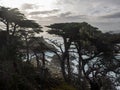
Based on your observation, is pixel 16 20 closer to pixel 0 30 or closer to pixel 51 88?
pixel 0 30

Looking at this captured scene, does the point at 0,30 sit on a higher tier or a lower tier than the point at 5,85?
higher

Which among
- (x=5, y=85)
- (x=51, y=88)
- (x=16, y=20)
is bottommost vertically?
(x=51, y=88)

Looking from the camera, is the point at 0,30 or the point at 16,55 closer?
the point at 16,55

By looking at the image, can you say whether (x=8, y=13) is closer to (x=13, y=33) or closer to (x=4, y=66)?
(x=13, y=33)

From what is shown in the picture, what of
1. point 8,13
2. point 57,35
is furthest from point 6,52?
point 57,35

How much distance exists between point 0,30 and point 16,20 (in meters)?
5.35

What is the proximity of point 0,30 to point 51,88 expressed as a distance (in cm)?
1427

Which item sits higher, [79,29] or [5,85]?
[79,29]

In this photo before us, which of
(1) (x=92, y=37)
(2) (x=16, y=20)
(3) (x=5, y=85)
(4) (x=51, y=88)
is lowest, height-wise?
(4) (x=51, y=88)

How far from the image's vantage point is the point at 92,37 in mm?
28703

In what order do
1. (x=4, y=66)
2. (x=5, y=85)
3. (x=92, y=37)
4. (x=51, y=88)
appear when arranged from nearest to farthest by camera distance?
(x=5, y=85), (x=4, y=66), (x=51, y=88), (x=92, y=37)

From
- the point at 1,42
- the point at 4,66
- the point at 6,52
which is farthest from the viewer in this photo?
the point at 1,42

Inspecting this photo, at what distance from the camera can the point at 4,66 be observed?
65.3 feet

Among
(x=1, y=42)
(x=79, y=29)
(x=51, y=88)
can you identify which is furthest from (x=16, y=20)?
(x=51, y=88)
